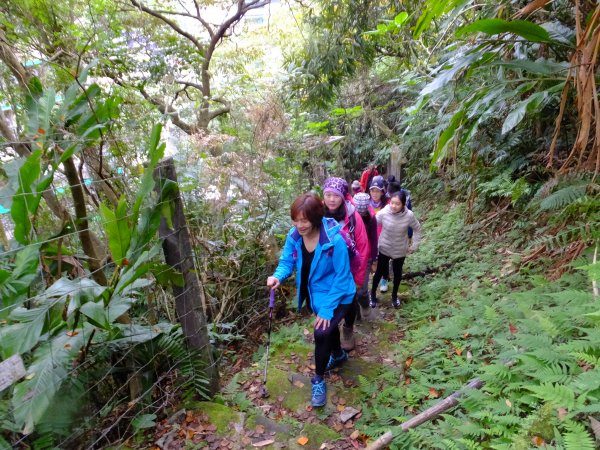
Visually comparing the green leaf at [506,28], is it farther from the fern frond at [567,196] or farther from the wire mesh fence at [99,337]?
the wire mesh fence at [99,337]

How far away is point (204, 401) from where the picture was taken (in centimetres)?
296

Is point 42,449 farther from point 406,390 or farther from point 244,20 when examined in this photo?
point 244,20

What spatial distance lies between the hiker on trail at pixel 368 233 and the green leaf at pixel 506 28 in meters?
1.95

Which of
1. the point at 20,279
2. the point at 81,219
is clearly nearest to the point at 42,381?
the point at 20,279

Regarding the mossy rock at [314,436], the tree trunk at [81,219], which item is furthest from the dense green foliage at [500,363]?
the tree trunk at [81,219]

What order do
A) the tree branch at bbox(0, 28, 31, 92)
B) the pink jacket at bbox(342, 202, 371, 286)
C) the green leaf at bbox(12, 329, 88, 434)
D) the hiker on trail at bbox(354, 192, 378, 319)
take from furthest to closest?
the hiker on trail at bbox(354, 192, 378, 319)
the pink jacket at bbox(342, 202, 371, 286)
the tree branch at bbox(0, 28, 31, 92)
the green leaf at bbox(12, 329, 88, 434)

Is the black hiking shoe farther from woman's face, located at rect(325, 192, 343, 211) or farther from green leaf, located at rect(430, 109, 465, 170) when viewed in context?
green leaf, located at rect(430, 109, 465, 170)

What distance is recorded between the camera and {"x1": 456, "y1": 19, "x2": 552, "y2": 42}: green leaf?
2.46 m

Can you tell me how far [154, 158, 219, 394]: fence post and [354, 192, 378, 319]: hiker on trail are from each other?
1.87 meters

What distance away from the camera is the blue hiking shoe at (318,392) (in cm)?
306

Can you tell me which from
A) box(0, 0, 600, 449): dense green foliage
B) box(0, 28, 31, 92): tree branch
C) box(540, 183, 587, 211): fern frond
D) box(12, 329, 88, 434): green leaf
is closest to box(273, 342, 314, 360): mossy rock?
box(0, 0, 600, 449): dense green foliage

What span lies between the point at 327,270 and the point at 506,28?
213 cm

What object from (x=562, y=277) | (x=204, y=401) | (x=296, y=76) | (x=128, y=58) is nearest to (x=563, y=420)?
(x=562, y=277)

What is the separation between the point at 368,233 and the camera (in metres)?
4.36
